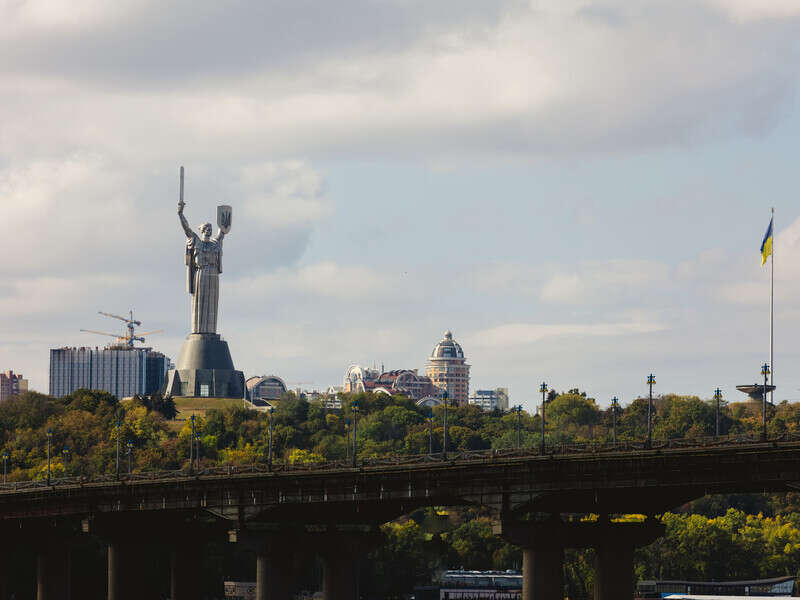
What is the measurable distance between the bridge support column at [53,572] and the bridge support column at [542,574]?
180 ft

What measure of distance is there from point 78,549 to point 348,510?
50110 mm

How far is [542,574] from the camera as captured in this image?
127688mm

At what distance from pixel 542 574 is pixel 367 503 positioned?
21.9 m

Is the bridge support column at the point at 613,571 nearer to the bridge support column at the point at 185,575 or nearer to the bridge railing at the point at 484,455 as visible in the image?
the bridge railing at the point at 484,455

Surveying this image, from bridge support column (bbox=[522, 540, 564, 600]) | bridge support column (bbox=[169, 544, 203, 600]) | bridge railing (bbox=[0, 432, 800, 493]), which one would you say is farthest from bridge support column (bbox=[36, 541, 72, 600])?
bridge support column (bbox=[522, 540, 564, 600])

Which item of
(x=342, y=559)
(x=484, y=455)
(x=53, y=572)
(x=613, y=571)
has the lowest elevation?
(x=53, y=572)

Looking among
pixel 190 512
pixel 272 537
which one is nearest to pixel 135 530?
pixel 190 512

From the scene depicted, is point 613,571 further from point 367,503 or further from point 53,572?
point 53,572

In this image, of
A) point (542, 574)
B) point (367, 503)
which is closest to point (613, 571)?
point (542, 574)

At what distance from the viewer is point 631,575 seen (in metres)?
129

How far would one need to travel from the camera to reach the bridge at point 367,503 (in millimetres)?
120938

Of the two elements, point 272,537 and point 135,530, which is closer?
point 272,537

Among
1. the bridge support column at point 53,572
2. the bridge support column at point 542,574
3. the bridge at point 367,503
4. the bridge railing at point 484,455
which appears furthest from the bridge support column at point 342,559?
the bridge support column at point 53,572

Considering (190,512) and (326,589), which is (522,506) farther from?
(190,512)
